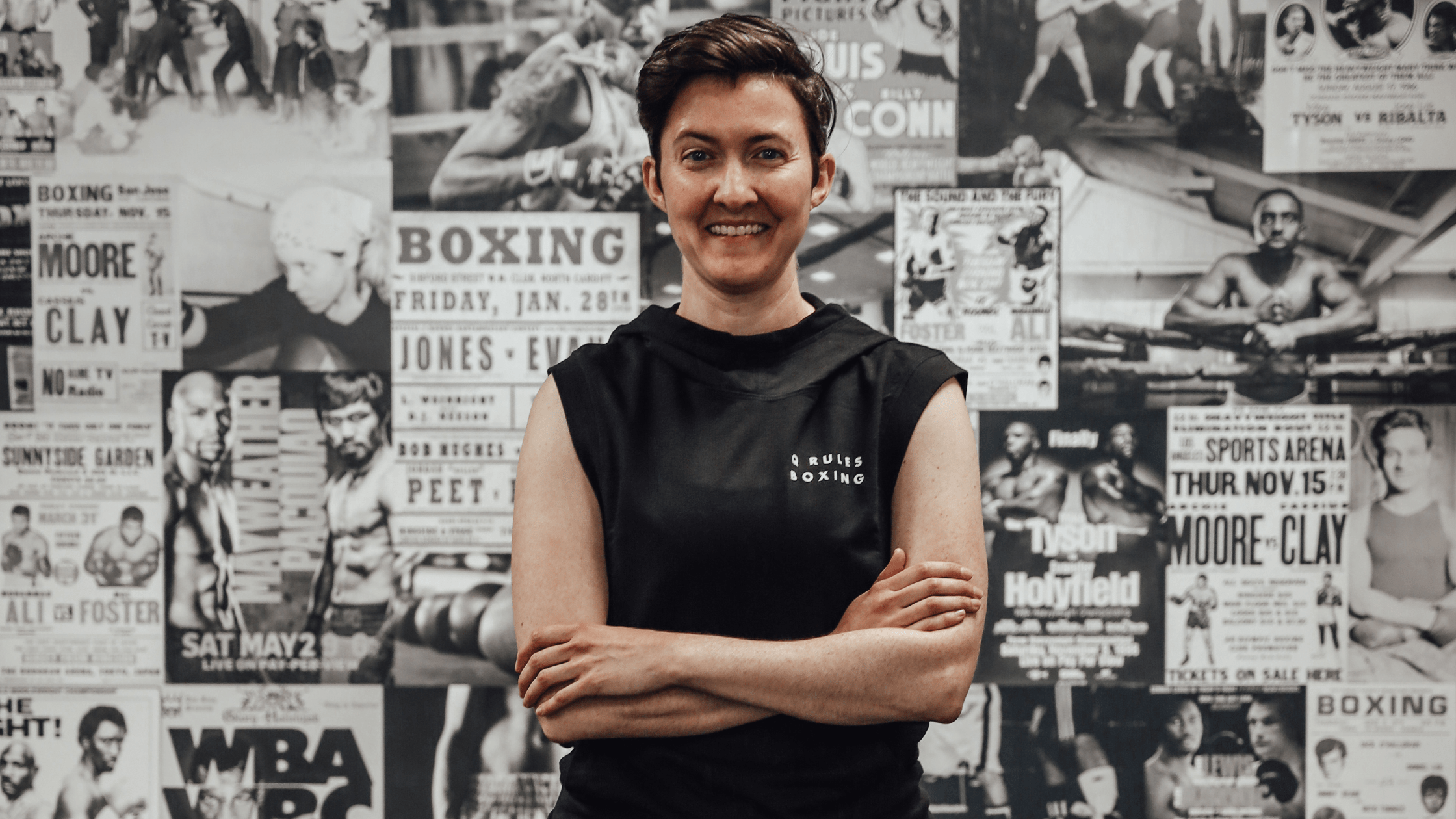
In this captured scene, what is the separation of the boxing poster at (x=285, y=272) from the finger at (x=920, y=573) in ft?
4.10

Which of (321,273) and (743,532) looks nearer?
(743,532)

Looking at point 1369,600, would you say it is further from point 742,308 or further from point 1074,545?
point 742,308

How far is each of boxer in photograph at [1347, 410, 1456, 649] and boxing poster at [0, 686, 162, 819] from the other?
2.44 meters

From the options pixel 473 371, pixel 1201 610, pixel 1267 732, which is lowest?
pixel 1267 732

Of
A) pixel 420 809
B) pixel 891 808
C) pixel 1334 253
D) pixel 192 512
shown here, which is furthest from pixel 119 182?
pixel 1334 253

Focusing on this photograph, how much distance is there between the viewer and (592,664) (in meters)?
1.10

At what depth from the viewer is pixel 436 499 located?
1.97 m

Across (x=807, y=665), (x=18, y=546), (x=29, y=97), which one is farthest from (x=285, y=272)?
(x=807, y=665)

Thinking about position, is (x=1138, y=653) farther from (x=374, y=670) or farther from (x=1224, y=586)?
(x=374, y=670)

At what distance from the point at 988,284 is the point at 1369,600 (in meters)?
0.99

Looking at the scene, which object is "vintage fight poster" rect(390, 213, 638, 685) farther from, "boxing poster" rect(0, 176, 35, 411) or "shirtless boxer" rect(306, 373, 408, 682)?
"boxing poster" rect(0, 176, 35, 411)

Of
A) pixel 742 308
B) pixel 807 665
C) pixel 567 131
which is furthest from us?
pixel 567 131

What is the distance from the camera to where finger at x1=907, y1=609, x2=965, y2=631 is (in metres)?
1.12

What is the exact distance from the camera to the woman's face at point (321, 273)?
6.45ft
